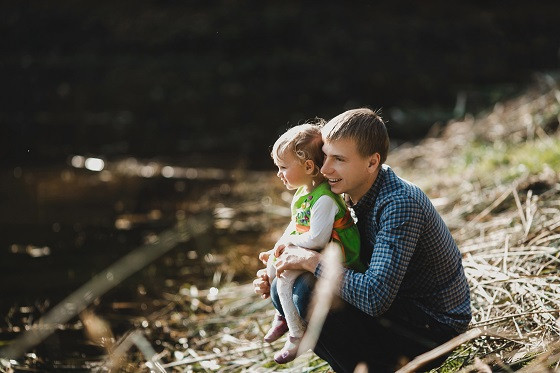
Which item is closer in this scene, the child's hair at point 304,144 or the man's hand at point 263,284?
the child's hair at point 304,144

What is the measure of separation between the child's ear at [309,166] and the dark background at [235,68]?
16.7 feet

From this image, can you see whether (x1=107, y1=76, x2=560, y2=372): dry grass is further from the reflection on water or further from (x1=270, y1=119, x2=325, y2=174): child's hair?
(x1=270, y1=119, x2=325, y2=174): child's hair

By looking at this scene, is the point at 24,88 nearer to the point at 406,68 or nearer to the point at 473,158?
the point at 406,68

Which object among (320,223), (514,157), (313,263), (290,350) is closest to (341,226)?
(320,223)

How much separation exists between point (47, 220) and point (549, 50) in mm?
11855

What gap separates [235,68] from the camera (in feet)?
45.5

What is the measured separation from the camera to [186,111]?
10836mm

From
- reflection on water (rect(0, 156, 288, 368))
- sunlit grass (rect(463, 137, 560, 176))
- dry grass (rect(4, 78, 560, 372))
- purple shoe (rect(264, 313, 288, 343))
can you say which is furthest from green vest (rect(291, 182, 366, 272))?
sunlit grass (rect(463, 137, 560, 176))

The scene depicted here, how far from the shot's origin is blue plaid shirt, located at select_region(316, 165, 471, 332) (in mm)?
Result: 2309

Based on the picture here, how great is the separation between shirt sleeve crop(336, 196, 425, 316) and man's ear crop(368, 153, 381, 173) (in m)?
0.13

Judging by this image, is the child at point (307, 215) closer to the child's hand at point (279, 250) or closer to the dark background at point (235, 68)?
the child's hand at point (279, 250)

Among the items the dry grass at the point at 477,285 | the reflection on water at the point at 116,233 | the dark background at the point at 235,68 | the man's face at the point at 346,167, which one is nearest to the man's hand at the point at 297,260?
the man's face at the point at 346,167

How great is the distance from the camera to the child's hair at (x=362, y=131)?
2.36 meters

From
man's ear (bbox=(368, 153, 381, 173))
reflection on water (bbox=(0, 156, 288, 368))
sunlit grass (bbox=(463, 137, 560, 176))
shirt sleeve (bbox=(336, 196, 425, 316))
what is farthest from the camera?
sunlit grass (bbox=(463, 137, 560, 176))
